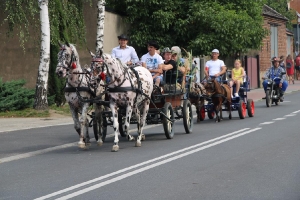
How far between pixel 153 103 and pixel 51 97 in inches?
Answer: 427

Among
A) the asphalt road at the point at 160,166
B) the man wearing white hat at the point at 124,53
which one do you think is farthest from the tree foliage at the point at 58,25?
the man wearing white hat at the point at 124,53

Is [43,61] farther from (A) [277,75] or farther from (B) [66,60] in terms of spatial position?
(B) [66,60]

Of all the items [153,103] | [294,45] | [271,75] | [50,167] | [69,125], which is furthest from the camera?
[294,45]

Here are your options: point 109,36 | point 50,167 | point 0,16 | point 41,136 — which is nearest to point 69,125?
point 41,136

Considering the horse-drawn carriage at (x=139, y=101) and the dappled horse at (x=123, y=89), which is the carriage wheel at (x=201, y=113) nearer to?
the horse-drawn carriage at (x=139, y=101)

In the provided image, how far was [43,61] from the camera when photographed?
24578 mm

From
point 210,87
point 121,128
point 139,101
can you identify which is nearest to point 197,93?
point 210,87

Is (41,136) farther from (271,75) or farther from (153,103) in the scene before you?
(271,75)

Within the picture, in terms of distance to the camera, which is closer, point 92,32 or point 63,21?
point 63,21

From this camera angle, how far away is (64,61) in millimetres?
14148

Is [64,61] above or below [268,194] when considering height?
above

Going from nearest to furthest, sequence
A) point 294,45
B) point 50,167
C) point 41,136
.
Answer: point 50,167
point 41,136
point 294,45

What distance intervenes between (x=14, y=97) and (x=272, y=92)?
9350 mm

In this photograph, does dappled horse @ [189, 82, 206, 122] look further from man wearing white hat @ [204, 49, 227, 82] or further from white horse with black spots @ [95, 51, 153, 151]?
white horse with black spots @ [95, 51, 153, 151]
